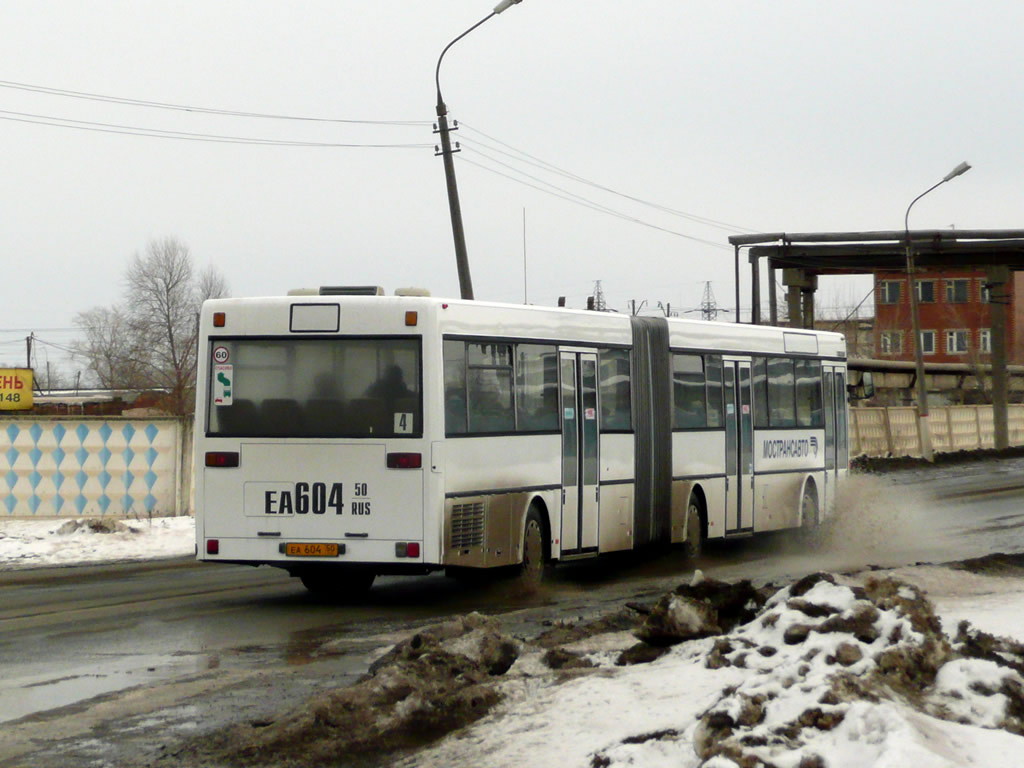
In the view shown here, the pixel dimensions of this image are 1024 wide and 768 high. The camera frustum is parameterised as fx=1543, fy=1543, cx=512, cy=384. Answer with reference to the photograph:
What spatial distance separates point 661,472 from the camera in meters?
17.6

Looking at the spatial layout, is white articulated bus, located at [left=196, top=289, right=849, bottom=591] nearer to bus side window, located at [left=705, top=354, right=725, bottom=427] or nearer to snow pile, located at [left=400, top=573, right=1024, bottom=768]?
bus side window, located at [left=705, top=354, right=725, bottom=427]

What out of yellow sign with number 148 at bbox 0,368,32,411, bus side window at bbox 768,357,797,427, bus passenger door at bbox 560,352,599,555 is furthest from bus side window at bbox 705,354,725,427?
yellow sign with number 148 at bbox 0,368,32,411

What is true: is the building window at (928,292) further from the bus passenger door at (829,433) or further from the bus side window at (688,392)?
the bus side window at (688,392)

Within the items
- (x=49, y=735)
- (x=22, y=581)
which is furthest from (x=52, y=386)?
(x=49, y=735)

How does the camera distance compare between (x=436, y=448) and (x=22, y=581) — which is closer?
(x=436, y=448)

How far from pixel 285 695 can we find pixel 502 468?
18.3 feet

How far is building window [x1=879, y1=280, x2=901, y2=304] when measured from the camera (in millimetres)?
127562

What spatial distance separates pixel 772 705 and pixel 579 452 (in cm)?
918

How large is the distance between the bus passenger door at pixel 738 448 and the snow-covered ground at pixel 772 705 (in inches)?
357

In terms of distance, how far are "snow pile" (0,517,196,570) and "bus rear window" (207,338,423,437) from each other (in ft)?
19.8

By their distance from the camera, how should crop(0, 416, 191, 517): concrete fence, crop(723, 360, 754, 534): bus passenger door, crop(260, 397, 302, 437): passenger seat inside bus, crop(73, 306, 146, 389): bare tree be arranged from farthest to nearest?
crop(73, 306, 146, 389): bare tree
crop(0, 416, 191, 517): concrete fence
crop(723, 360, 754, 534): bus passenger door
crop(260, 397, 302, 437): passenger seat inside bus

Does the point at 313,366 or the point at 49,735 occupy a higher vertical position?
the point at 313,366

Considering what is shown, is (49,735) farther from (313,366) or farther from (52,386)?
(52,386)

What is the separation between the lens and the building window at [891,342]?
12506 centimetres
